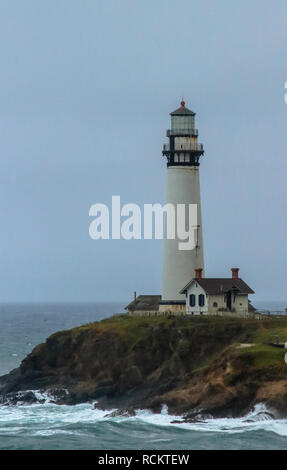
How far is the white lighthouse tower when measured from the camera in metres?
94.0

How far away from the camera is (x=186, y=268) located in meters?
94.4

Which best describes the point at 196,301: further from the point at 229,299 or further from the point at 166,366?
the point at 166,366

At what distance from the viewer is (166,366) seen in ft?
275

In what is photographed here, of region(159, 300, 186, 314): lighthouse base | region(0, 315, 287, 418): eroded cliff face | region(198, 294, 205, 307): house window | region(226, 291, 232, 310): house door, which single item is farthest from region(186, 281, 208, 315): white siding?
region(0, 315, 287, 418): eroded cliff face

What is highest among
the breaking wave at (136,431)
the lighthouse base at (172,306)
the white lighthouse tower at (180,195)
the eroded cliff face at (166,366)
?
the white lighthouse tower at (180,195)

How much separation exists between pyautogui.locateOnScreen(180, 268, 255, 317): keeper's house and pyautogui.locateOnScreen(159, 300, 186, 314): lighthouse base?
143 cm

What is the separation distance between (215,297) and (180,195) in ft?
27.4

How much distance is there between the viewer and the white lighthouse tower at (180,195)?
94.0 metres

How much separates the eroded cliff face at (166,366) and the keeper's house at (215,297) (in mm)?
2962

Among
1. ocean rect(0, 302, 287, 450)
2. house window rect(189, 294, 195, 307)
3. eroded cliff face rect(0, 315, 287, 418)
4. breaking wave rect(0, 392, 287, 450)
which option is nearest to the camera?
ocean rect(0, 302, 287, 450)

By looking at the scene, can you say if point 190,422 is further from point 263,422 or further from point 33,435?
point 33,435

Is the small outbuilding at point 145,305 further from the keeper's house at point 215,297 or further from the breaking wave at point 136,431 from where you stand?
the breaking wave at point 136,431

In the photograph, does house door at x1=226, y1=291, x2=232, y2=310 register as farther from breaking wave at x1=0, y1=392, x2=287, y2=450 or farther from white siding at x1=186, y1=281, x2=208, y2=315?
breaking wave at x1=0, y1=392, x2=287, y2=450

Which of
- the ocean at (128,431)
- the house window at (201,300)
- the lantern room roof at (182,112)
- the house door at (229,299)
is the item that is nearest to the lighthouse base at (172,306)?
the house window at (201,300)
